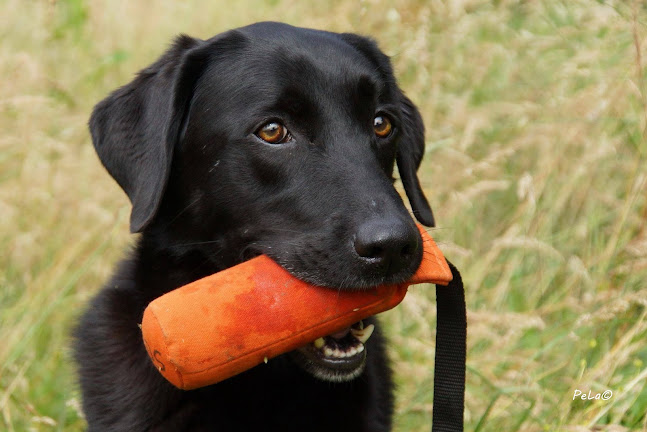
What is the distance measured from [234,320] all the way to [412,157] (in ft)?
4.83

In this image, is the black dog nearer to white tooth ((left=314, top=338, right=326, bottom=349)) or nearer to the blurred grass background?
white tooth ((left=314, top=338, right=326, bottom=349))

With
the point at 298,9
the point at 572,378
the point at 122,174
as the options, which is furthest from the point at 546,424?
the point at 298,9

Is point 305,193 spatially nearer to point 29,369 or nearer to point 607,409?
point 607,409

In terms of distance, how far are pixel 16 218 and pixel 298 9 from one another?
274cm

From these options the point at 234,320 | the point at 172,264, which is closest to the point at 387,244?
the point at 234,320

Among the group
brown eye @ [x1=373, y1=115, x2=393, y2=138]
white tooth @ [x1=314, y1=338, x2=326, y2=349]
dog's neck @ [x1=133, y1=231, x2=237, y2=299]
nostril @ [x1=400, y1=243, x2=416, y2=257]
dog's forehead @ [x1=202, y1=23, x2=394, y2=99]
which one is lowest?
dog's neck @ [x1=133, y1=231, x2=237, y2=299]

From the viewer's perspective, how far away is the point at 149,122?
115 inches

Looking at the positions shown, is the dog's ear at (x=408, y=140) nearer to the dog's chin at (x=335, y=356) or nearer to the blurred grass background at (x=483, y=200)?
the blurred grass background at (x=483, y=200)

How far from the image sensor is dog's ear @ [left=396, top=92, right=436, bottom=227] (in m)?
3.34

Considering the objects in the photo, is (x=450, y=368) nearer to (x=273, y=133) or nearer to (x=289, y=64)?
(x=273, y=133)

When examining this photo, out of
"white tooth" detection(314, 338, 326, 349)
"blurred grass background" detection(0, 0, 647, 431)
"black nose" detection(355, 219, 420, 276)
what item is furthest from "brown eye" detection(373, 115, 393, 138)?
"white tooth" detection(314, 338, 326, 349)

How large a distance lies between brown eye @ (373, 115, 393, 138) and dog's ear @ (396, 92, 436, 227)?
31 centimetres

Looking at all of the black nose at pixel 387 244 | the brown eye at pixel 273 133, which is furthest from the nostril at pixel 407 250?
the brown eye at pixel 273 133

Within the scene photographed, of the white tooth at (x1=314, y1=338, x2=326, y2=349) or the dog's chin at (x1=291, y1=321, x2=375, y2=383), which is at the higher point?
the white tooth at (x1=314, y1=338, x2=326, y2=349)
